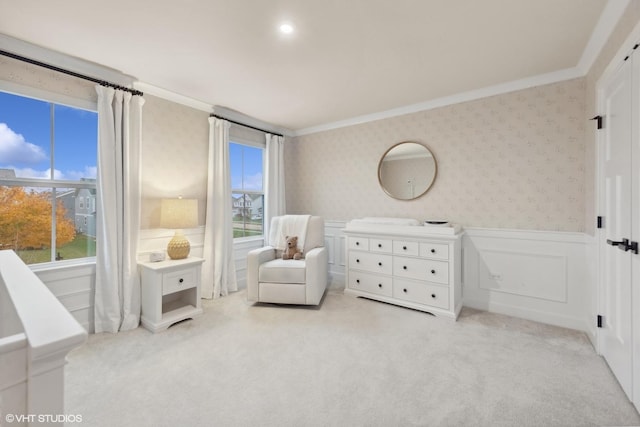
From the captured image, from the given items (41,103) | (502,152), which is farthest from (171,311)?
(502,152)

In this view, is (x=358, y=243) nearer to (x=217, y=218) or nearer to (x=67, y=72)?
(x=217, y=218)

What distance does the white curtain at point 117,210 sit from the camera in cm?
254

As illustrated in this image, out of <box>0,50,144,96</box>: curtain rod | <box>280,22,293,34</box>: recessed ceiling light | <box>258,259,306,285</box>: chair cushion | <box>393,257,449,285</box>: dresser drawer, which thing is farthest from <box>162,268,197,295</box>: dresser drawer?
<box>280,22,293,34</box>: recessed ceiling light

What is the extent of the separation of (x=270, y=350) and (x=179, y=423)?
0.81 metres

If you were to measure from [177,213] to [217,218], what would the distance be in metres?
0.69

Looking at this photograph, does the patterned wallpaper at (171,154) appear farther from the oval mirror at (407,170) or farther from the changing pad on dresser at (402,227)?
the oval mirror at (407,170)

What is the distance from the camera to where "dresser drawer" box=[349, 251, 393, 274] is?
327 cm

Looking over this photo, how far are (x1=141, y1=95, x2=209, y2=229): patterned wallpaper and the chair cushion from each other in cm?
110

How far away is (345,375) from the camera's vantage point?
191cm

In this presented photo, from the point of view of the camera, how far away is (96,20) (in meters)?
1.91

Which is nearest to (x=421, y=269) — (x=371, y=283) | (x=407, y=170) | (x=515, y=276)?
(x=371, y=283)

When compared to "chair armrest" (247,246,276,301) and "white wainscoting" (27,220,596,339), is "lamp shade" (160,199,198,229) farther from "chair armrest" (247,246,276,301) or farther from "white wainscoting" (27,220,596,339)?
"chair armrest" (247,246,276,301)

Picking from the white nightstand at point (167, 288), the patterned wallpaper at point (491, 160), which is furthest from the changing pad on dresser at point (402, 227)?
the white nightstand at point (167, 288)

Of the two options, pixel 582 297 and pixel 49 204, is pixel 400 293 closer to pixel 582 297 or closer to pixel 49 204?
pixel 582 297
